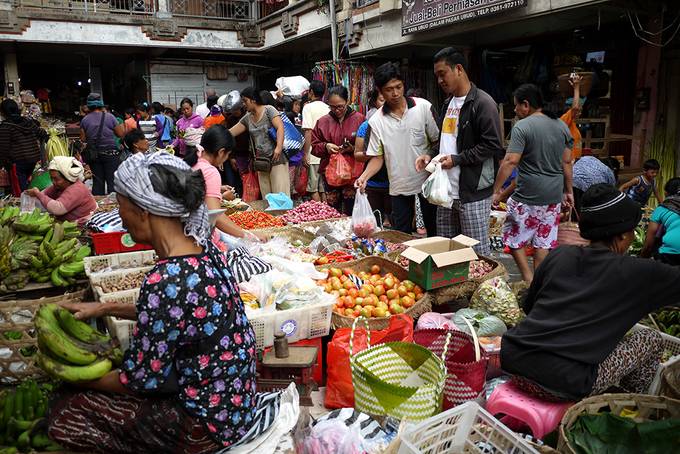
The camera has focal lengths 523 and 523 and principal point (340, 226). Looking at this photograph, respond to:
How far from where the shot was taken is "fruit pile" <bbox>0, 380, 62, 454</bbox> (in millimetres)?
2162

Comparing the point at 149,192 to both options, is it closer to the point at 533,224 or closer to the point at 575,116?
the point at 533,224

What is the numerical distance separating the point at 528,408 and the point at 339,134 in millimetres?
4355

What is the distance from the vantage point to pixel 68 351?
208cm

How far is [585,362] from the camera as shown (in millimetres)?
2471

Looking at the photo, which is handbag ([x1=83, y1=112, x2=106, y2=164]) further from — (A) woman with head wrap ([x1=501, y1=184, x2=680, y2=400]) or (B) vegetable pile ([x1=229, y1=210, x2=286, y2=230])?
(A) woman with head wrap ([x1=501, y1=184, x2=680, y2=400])

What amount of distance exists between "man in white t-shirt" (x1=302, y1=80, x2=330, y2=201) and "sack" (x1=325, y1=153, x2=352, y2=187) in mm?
1396

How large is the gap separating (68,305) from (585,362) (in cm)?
237

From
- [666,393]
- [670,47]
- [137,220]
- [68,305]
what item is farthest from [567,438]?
[670,47]

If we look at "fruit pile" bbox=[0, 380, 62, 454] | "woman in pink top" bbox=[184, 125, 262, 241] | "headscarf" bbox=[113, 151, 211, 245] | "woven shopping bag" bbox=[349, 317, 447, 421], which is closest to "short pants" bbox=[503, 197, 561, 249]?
"woven shopping bag" bbox=[349, 317, 447, 421]

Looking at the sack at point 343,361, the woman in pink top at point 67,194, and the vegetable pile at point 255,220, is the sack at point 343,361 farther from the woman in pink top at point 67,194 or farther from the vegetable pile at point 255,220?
the woman in pink top at point 67,194

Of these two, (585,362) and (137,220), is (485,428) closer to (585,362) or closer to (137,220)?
(585,362)

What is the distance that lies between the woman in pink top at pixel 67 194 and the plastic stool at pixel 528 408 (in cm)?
414

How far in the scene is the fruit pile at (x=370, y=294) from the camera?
3.65 meters

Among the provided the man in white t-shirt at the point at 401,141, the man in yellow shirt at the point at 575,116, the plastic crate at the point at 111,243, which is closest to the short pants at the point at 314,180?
the man in white t-shirt at the point at 401,141
